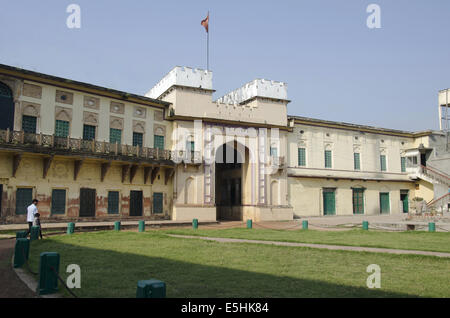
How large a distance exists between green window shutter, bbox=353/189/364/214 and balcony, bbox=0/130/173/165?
1898 centimetres

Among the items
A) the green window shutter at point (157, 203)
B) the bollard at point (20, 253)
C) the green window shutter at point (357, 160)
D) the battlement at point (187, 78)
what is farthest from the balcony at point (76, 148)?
the green window shutter at point (357, 160)

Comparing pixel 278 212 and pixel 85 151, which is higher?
pixel 85 151

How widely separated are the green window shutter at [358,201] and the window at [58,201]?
2579 centimetres

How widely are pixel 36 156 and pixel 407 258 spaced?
20150mm

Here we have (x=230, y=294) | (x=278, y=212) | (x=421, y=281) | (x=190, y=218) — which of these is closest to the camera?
(x=230, y=294)

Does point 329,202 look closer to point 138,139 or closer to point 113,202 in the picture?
point 138,139

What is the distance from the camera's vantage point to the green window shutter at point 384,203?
120ft

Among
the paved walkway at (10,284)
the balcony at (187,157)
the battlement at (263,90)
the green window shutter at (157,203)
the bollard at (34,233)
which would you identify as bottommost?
the paved walkway at (10,284)

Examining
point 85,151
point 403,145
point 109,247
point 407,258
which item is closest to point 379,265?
point 407,258

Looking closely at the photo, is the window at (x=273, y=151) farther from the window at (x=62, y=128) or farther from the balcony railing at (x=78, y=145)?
the window at (x=62, y=128)

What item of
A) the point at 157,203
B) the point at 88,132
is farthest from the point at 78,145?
the point at 157,203

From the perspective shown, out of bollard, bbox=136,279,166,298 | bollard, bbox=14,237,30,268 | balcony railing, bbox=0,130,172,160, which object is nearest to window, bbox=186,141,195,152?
balcony railing, bbox=0,130,172,160
